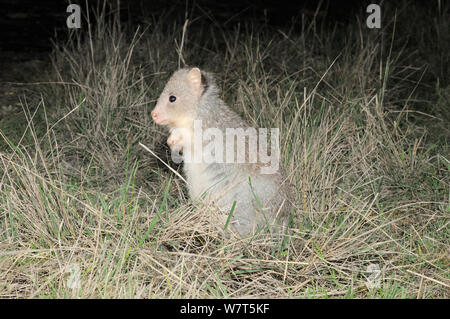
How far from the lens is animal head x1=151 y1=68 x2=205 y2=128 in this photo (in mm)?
3584

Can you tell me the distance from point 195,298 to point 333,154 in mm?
1607

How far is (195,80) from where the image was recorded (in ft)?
11.7

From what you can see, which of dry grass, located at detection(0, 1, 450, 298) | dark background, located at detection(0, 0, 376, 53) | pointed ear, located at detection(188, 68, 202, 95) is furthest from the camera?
dark background, located at detection(0, 0, 376, 53)

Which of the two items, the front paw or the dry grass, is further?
the front paw

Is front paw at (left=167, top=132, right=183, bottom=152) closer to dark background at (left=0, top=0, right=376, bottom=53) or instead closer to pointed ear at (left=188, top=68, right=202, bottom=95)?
pointed ear at (left=188, top=68, right=202, bottom=95)

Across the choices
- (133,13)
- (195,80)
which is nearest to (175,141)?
(195,80)

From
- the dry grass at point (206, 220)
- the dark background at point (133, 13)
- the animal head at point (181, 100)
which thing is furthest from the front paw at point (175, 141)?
the dark background at point (133, 13)

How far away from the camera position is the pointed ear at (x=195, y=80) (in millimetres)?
3541

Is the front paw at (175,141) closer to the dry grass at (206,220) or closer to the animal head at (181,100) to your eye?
the animal head at (181,100)

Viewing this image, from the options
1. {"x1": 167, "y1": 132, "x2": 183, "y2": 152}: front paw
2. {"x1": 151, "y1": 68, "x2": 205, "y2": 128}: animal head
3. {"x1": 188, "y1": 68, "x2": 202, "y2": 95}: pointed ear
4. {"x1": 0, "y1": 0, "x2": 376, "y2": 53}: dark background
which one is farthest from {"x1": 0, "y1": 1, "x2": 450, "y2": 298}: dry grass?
{"x1": 0, "y1": 0, "x2": 376, "y2": 53}: dark background

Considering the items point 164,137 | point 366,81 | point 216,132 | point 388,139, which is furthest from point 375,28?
point 216,132

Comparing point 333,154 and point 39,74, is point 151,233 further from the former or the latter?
point 39,74

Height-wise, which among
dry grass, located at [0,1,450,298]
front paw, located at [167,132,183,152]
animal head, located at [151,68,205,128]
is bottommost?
dry grass, located at [0,1,450,298]

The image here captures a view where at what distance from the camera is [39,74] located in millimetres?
6090
